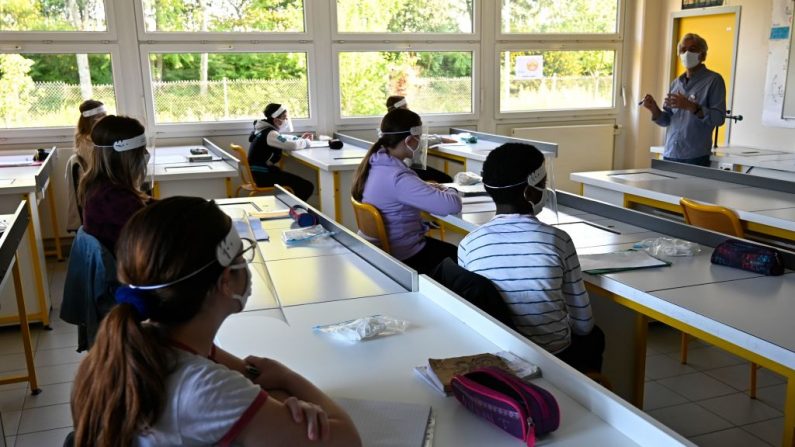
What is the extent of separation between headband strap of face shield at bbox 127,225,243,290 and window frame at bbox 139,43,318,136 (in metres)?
5.00

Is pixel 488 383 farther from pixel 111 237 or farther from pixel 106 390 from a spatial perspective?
pixel 111 237

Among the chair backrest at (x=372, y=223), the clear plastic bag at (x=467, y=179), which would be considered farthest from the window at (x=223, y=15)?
the chair backrest at (x=372, y=223)

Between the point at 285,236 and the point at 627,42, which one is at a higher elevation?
the point at 627,42

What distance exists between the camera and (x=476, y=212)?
307cm

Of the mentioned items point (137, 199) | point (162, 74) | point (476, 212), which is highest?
point (162, 74)

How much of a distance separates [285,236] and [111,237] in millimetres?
616

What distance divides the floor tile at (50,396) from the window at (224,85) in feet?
11.0

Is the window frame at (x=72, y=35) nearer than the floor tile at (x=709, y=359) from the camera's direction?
No

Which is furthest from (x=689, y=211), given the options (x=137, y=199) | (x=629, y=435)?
(x=137, y=199)

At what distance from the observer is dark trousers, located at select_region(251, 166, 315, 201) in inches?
215

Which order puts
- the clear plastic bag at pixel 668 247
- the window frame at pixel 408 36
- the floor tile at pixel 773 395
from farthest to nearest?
the window frame at pixel 408 36 < the floor tile at pixel 773 395 < the clear plastic bag at pixel 668 247

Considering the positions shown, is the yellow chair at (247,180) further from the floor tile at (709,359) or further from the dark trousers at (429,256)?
the floor tile at (709,359)

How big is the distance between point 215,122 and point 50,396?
3.57 meters

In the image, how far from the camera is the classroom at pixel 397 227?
1.10 metres
